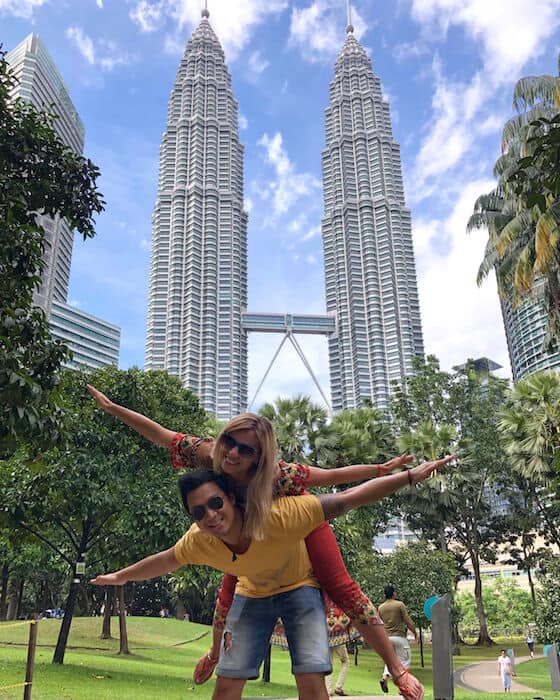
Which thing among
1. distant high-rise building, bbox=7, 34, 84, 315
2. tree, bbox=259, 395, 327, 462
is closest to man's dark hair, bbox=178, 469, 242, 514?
tree, bbox=259, 395, 327, 462

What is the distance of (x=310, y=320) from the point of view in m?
106

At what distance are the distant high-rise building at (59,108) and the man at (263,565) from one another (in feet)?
365

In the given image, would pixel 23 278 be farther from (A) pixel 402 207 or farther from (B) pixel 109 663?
(A) pixel 402 207

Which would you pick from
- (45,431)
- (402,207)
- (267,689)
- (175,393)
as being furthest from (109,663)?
(402,207)

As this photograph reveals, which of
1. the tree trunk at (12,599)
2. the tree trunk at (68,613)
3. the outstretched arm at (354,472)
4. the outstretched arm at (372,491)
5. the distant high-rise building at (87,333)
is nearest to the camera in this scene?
the outstretched arm at (372,491)

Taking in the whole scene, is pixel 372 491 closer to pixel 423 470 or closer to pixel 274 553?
pixel 423 470

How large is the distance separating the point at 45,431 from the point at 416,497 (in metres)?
24.0

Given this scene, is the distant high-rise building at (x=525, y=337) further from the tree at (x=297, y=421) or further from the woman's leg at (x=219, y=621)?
the woman's leg at (x=219, y=621)

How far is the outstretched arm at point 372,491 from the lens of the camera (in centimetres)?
260

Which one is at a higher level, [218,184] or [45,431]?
[218,184]

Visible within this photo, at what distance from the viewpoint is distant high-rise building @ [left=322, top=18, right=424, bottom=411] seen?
97.1 metres

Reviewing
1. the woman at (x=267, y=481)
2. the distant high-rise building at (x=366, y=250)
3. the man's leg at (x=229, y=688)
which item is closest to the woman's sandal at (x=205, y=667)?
the woman at (x=267, y=481)

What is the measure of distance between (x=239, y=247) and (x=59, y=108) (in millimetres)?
43856

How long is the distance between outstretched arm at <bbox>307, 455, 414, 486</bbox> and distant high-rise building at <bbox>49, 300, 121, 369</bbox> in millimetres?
124000
